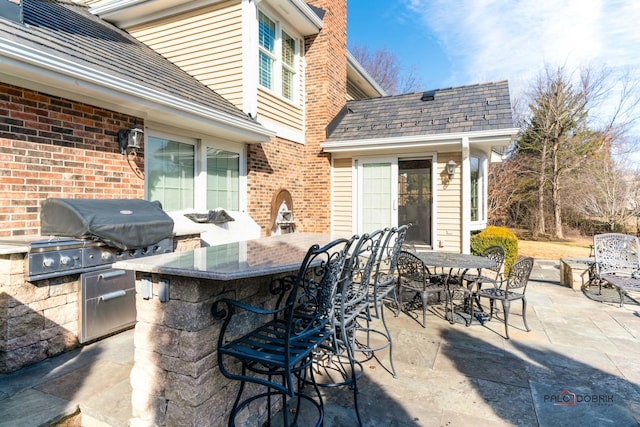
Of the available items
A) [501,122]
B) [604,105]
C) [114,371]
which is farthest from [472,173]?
[604,105]

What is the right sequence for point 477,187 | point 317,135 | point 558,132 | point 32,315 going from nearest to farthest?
point 32,315 → point 477,187 → point 317,135 → point 558,132

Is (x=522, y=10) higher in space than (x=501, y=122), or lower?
higher

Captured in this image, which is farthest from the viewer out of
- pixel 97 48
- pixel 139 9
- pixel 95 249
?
pixel 139 9

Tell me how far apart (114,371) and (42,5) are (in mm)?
5899

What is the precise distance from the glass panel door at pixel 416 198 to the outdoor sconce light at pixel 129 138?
5.54m

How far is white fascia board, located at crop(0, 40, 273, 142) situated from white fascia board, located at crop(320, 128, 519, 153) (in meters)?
3.07

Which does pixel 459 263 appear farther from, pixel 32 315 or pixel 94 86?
pixel 94 86

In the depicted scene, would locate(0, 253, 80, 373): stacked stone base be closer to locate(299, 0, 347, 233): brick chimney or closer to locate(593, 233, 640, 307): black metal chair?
locate(299, 0, 347, 233): brick chimney

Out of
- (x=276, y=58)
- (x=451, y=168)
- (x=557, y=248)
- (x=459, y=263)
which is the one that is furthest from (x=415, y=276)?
(x=557, y=248)

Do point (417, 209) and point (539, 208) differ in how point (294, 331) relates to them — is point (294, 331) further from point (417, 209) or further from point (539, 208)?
point (539, 208)

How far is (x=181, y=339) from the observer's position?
6.44 feet

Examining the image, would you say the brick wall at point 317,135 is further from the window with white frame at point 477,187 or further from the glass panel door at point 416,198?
the window with white frame at point 477,187

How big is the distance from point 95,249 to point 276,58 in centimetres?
546

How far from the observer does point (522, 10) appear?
10.1 metres
